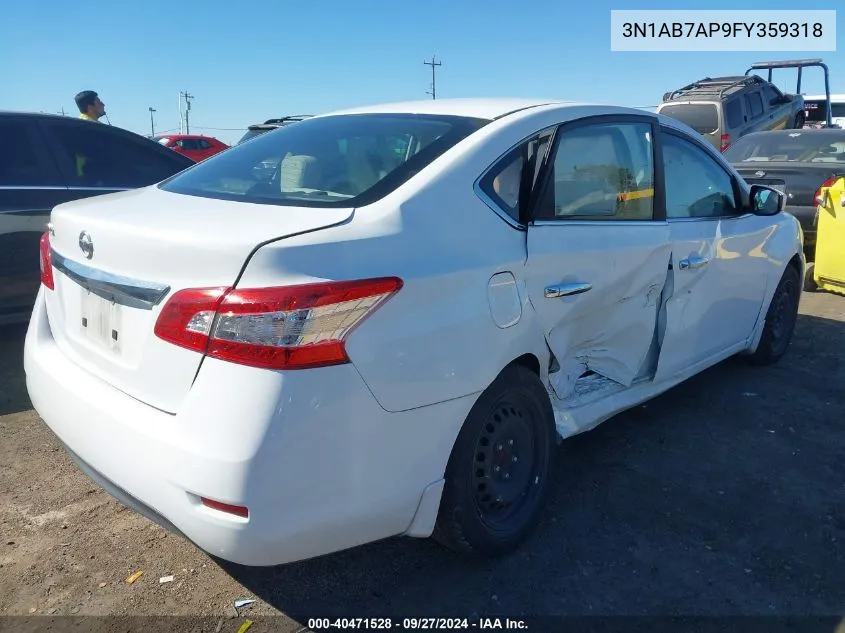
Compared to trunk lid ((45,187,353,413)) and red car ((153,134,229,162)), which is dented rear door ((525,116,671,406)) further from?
red car ((153,134,229,162))

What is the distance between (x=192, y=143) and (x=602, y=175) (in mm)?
19539

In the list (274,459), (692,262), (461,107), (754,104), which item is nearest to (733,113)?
(754,104)

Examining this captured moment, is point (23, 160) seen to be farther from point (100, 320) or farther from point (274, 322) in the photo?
point (274, 322)

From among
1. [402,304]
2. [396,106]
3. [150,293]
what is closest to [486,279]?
[402,304]

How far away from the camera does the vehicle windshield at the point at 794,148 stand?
8016 mm

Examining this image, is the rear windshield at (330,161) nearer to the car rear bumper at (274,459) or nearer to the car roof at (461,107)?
the car roof at (461,107)

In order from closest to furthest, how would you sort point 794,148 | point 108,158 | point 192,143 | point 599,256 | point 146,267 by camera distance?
1. point 146,267
2. point 599,256
3. point 108,158
4. point 794,148
5. point 192,143

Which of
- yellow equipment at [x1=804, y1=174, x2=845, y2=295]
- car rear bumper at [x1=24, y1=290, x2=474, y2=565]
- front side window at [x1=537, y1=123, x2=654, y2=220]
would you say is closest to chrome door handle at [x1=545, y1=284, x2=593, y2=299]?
front side window at [x1=537, y1=123, x2=654, y2=220]

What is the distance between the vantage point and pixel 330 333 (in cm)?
194

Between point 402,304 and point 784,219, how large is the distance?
11.5 ft

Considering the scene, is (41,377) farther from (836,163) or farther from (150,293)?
(836,163)

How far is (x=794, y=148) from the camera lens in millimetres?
8266

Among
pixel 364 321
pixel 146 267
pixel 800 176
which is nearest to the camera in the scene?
pixel 364 321

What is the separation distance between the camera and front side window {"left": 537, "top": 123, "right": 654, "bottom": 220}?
282 cm
